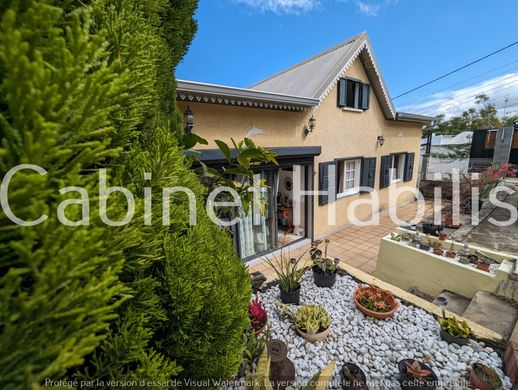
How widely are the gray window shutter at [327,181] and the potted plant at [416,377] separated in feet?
14.4

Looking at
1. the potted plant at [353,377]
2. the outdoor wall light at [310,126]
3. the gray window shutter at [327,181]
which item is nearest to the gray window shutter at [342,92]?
the outdoor wall light at [310,126]

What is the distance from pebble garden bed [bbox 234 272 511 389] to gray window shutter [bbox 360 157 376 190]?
5086 millimetres

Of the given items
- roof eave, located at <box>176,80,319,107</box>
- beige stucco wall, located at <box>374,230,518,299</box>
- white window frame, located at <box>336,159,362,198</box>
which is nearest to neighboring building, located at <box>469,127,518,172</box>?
white window frame, located at <box>336,159,362,198</box>

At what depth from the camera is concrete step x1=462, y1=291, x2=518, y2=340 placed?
2783mm

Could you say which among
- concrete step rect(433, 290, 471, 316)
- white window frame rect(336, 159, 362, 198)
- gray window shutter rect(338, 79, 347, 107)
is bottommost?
concrete step rect(433, 290, 471, 316)

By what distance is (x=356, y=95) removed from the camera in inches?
267

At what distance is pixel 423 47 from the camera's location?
19.2 meters

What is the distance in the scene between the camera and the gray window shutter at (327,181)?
611cm

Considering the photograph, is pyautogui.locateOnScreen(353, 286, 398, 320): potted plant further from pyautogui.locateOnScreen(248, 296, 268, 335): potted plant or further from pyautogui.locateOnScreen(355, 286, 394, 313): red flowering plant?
pyautogui.locateOnScreen(248, 296, 268, 335): potted plant

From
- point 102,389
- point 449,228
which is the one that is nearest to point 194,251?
point 102,389

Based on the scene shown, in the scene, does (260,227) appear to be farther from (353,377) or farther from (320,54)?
(320,54)

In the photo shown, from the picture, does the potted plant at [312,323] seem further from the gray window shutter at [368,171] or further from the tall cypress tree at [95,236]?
the gray window shutter at [368,171]

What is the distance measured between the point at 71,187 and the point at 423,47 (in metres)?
26.8

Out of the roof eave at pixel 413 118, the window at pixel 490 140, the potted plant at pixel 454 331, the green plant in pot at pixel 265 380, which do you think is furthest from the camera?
the window at pixel 490 140
